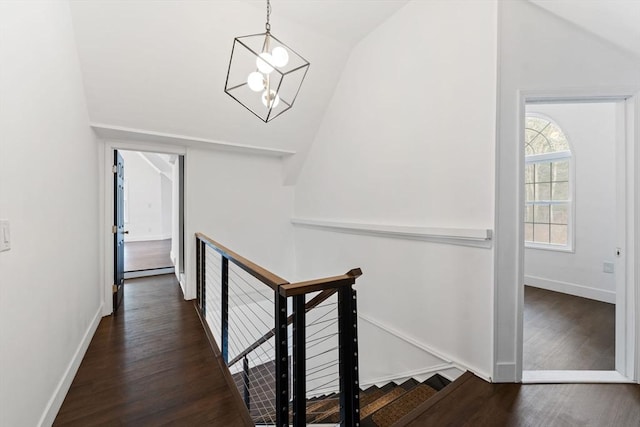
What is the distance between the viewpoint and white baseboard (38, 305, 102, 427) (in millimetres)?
1595

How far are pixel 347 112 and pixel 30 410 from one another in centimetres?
354

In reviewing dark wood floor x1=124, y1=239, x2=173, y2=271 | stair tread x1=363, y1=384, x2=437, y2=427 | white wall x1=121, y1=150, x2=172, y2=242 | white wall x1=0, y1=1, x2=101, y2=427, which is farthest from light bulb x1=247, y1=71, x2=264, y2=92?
white wall x1=121, y1=150, x2=172, y2=242

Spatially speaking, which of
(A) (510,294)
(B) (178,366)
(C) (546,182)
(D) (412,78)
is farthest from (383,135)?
(C) (546,182)

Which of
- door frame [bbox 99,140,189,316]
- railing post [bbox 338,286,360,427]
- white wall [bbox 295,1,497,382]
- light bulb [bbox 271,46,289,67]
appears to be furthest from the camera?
door frame [bbox 99,140,189,316]

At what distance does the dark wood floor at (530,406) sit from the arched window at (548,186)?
243 centimetres

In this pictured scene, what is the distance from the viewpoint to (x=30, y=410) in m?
1.38

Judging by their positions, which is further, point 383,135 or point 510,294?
point 383,135

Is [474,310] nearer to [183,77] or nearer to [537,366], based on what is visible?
[537,366]

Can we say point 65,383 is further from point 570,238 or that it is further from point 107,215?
point 570,238

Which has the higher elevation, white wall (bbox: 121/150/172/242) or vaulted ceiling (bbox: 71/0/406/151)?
vaulted ceiling (bbox: 71/0/406/151)

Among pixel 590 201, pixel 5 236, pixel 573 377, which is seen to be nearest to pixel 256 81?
pixel 5 236

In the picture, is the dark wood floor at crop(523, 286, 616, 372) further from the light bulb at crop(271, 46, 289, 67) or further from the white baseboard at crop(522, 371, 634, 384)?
the light bulb at crop(271, 46, 289, 67)

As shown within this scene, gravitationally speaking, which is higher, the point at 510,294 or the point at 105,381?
the point at 510,294

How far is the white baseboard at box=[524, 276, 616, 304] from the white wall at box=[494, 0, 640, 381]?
8.84 feet
